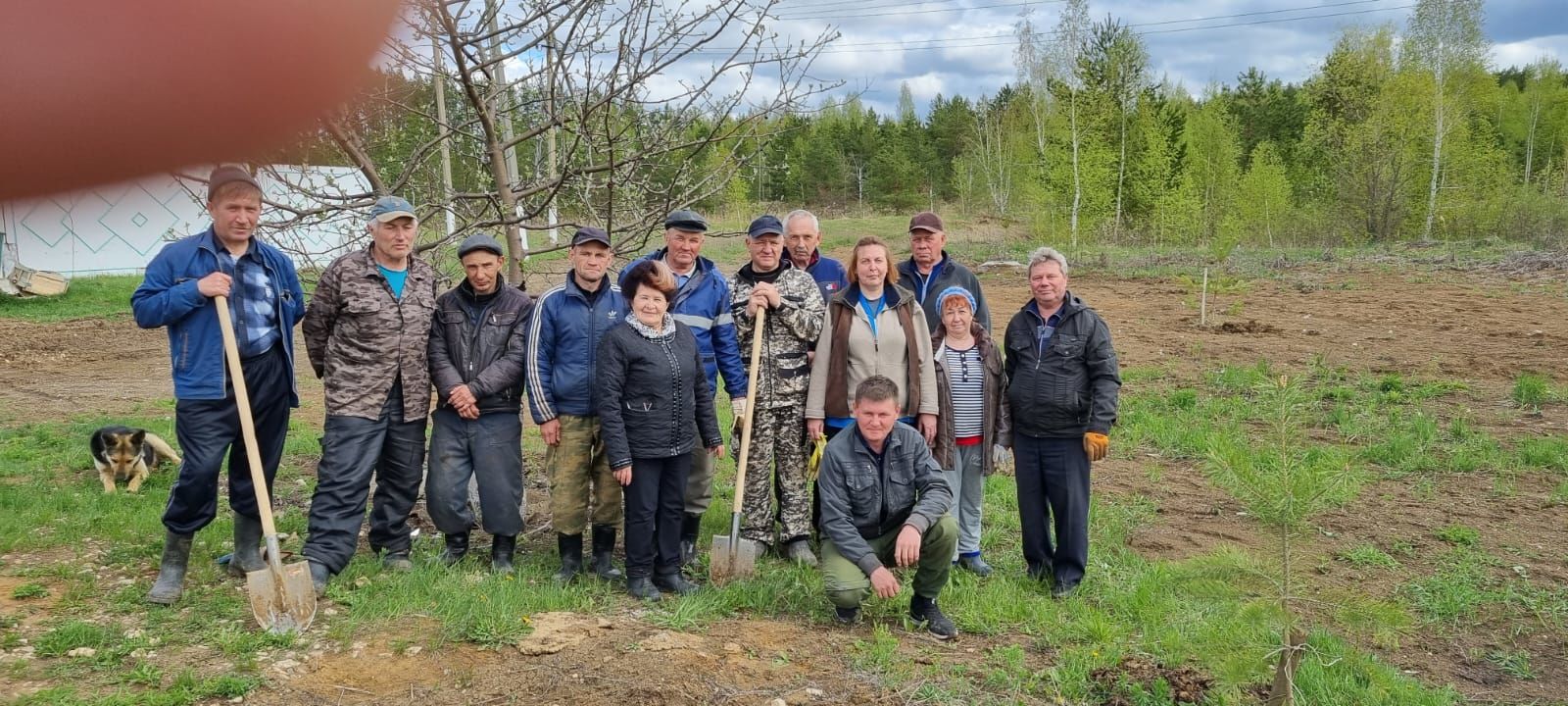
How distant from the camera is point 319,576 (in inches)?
184

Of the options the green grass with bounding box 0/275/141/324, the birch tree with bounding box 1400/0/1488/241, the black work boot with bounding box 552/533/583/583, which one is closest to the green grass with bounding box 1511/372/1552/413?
the black work boot with bounding box 552/533/583/583

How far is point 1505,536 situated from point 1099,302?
1239cm

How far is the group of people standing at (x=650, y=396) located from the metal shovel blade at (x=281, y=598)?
18.8 inches

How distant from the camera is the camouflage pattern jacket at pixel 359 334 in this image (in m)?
4.87

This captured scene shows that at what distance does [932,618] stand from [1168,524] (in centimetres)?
262

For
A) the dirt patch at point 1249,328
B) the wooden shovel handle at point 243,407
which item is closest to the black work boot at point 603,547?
the wooden shovel handle at point 243,407

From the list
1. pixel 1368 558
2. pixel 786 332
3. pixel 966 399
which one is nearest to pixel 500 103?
pixel 786 332

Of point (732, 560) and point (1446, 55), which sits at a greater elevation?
point (1446, 55)

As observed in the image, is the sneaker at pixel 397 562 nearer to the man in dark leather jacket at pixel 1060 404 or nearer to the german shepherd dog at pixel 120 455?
the german shepherd dog at pixel 120 455

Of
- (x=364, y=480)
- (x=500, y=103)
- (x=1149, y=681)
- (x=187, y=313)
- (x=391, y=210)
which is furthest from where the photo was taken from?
(x=500, y=103)

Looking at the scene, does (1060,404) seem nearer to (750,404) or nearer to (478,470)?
(750,404)

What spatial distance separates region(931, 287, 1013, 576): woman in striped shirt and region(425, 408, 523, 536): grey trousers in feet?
7.55

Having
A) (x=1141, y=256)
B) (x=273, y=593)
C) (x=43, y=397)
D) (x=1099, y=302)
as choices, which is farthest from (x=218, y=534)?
(x=1141, y=256)

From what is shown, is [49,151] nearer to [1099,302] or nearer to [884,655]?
[884,655]
